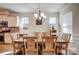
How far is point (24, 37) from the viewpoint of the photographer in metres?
3.35

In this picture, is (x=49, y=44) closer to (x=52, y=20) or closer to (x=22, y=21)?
(x=52, y=20)

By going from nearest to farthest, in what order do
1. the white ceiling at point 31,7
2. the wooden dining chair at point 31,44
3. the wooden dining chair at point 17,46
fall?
1. the white ceiling at point 31,7
2. the wooden dining chair at point 17,46
3. the wooden dining chair at point 31,44

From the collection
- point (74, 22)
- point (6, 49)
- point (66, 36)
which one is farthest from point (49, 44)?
point (6, 49)

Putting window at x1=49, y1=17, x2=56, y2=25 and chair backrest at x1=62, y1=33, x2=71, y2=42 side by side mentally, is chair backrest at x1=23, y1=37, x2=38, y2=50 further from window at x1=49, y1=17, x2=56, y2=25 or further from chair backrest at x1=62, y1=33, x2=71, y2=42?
chair backrest at x1=62, y1=33, x2=71, y2=42

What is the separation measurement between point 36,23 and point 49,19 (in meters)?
0.36

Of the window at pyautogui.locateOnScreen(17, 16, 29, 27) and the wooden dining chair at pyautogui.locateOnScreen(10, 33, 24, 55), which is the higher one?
the window at pyautogui.locateOnScreen(17, 16, 29, 27)

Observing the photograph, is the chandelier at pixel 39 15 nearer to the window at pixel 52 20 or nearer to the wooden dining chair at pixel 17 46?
the window at pixel 52 20

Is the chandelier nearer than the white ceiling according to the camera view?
No

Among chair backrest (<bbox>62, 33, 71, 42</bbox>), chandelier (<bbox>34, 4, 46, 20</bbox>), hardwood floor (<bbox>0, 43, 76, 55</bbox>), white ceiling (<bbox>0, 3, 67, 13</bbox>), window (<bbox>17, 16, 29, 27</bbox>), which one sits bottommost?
hardwood floor (<bbox>0, 43, 76, 55</bbox>)

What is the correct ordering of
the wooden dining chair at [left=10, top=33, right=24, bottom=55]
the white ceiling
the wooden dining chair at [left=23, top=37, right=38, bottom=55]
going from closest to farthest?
the white ceiling
the wooden dining chair at [left=10, top=33, right=24, bottom=55]
the wooden dining chair at [left=23, top=37, right=38, bottom=55]

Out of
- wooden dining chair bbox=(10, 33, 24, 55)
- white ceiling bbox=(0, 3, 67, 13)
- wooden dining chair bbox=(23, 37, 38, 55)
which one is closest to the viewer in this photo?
white ceiling bbox=(0, 3, 67, 13)

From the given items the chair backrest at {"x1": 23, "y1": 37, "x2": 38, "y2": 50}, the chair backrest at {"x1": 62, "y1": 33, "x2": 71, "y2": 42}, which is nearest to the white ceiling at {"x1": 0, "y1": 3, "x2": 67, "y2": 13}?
the chair backrest at {"x1": 62, "y1": 33, "x2": 71, "y2": 42}

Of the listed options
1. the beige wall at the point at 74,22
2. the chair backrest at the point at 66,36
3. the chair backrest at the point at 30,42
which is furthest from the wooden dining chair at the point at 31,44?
the beige wall at the point at 74,22

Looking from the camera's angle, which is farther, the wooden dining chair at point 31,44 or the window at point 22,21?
the wooden dining chair at point 31,44
